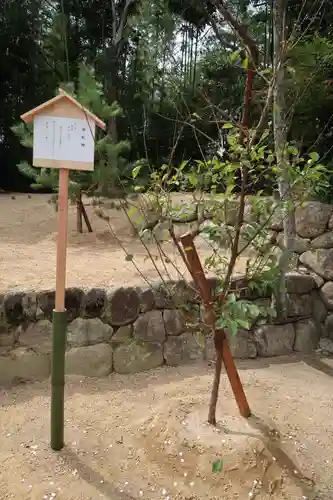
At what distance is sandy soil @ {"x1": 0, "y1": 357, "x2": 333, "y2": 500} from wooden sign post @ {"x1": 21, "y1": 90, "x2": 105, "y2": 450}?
0.15 m

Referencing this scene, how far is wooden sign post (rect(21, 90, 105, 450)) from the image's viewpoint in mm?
1736

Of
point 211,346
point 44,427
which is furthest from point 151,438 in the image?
point 211,346

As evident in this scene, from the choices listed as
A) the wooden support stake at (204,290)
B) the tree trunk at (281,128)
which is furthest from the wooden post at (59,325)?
the tree trunk at (281,128)

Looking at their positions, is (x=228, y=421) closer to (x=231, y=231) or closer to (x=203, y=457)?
(x=203, y=457)

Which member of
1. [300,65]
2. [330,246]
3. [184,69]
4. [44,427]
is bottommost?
[44,427]

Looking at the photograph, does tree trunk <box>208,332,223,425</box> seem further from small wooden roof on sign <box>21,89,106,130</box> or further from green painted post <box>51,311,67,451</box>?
small wooden roof on sign <box>21,89,106,130</box>

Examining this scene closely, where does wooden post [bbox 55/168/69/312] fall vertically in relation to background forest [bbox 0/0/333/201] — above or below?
below

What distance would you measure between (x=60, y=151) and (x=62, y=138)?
5cm

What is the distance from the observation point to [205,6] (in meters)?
6.84

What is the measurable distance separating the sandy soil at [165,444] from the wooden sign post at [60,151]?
15 centimetres

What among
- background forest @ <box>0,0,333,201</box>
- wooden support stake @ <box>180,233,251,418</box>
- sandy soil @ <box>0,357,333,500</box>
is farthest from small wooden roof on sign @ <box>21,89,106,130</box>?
background forest @ <box>0,0,333,201</box>

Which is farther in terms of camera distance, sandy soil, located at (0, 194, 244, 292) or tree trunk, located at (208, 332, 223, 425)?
sandy soil, located at (0, 194, 244, 292)

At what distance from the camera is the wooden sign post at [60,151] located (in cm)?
174

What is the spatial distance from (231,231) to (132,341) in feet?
3.44
